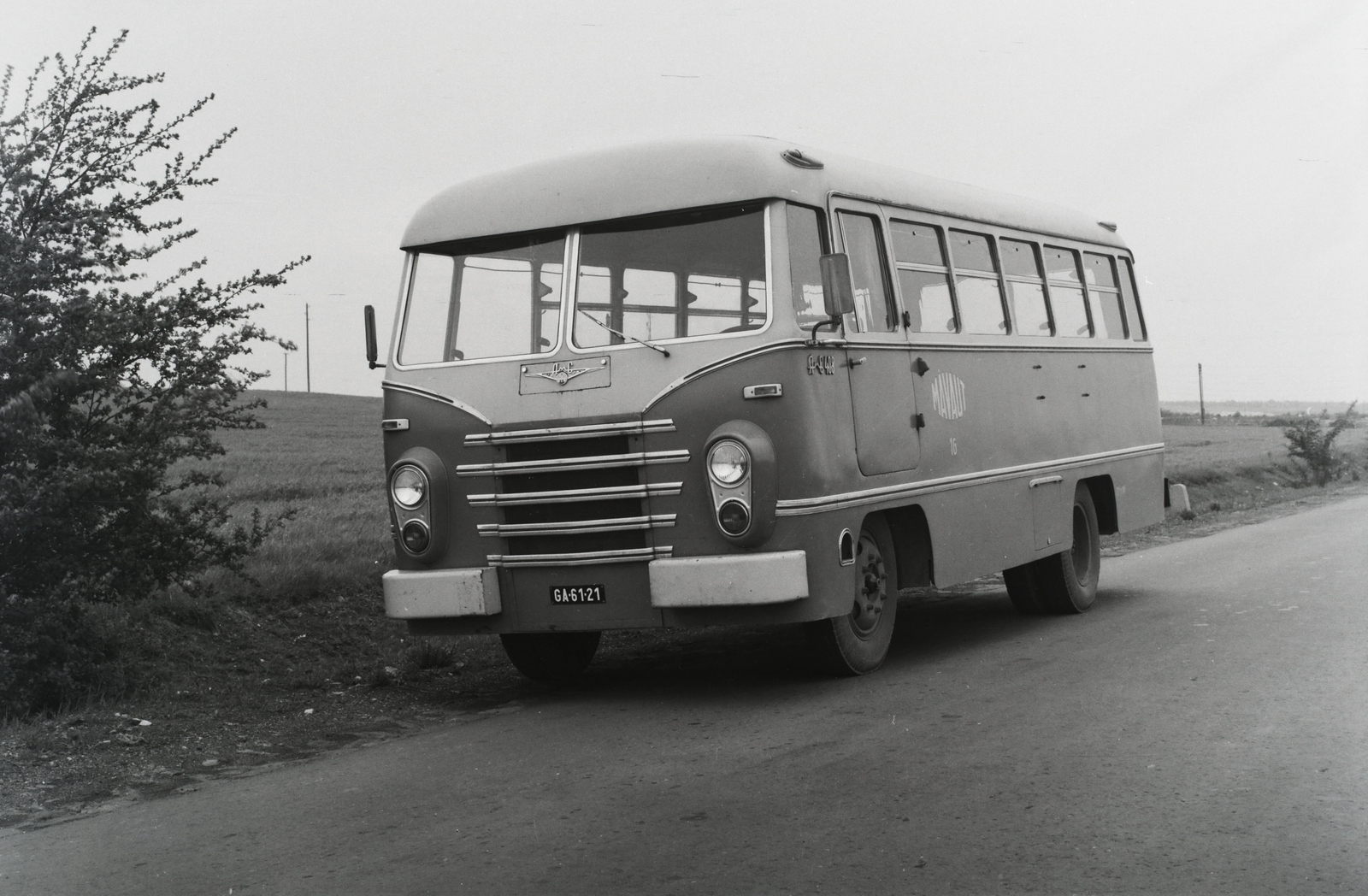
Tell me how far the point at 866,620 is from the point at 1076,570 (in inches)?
143

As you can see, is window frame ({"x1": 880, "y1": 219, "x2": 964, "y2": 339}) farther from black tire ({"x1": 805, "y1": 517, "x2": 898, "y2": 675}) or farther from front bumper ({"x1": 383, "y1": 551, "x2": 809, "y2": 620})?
front bumper ({"x1": 383, "y1": 551, "x2": 809, "y2": 620})

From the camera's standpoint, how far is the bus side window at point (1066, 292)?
11711 mm

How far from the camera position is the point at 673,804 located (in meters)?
5.70

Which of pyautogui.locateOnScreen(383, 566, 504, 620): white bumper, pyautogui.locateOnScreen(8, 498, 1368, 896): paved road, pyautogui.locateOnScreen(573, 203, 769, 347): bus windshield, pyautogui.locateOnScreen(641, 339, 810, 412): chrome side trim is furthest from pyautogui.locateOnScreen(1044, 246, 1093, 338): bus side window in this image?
pyautogui.locateOnScreen(383, 566, 504, 620): white bumper

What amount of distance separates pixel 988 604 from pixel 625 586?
18.3 feet

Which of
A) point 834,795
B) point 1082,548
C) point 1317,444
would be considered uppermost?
point 1317,444

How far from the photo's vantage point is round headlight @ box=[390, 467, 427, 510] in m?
8.36

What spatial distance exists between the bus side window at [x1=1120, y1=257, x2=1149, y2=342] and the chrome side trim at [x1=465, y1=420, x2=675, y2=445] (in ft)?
22.3

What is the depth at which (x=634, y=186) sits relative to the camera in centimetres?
827

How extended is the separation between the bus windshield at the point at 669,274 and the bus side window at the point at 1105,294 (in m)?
5.29

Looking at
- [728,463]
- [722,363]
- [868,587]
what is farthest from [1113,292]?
[728,463]

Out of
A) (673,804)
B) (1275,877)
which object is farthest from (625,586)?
(1275,877)

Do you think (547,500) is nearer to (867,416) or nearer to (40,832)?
(867,416)

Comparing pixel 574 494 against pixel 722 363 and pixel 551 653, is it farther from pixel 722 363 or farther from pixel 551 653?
pixel 551 653
